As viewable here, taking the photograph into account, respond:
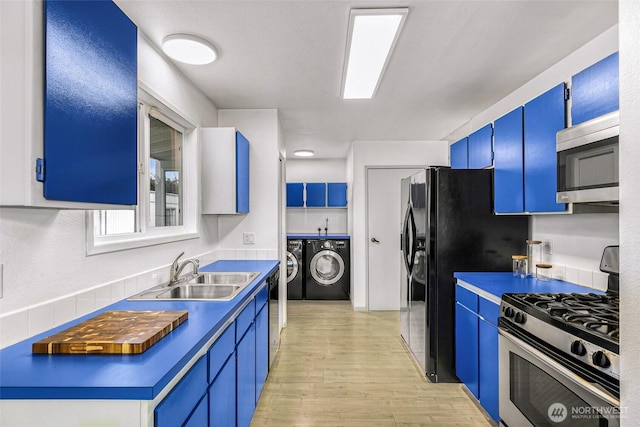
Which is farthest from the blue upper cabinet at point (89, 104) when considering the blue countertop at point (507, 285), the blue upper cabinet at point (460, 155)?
the blue upper cabinet at point (460, 155)

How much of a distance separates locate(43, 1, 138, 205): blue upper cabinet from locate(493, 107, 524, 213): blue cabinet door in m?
2.35

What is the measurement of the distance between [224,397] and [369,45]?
213 cm

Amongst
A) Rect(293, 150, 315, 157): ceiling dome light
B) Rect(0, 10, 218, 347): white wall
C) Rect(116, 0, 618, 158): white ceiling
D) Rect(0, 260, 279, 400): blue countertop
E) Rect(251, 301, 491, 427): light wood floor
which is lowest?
Rect(251, 301, 491, 427): light wood floor

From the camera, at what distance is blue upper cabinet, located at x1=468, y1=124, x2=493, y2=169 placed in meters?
2.87

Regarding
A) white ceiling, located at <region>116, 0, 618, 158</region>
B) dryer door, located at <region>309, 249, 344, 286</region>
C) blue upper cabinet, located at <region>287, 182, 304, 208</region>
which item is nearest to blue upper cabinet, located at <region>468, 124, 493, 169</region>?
white ceiling, located at <region>116, 0, 618, 158</region>

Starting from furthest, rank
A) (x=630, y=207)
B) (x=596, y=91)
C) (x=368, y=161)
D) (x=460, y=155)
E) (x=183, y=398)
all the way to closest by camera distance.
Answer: (x=368, y=161) < (x=460, y=155) < (x=596, y=91) < (x=183, y=398) < (x=630, y=207)

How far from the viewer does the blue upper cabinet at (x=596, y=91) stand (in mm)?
1660

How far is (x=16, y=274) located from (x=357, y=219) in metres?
4.16

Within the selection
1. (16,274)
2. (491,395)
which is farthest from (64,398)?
(491,395)

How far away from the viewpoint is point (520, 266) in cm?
263

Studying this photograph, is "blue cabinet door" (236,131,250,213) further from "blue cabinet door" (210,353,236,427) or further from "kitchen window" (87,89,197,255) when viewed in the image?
"blue cabinet door" (210,353,236,427)

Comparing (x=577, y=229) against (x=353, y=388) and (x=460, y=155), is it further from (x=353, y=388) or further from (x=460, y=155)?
(x=353, y=388)

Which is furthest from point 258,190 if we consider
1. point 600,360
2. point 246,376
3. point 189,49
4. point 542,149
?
point 600,360

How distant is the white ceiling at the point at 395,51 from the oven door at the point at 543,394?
1750mm
